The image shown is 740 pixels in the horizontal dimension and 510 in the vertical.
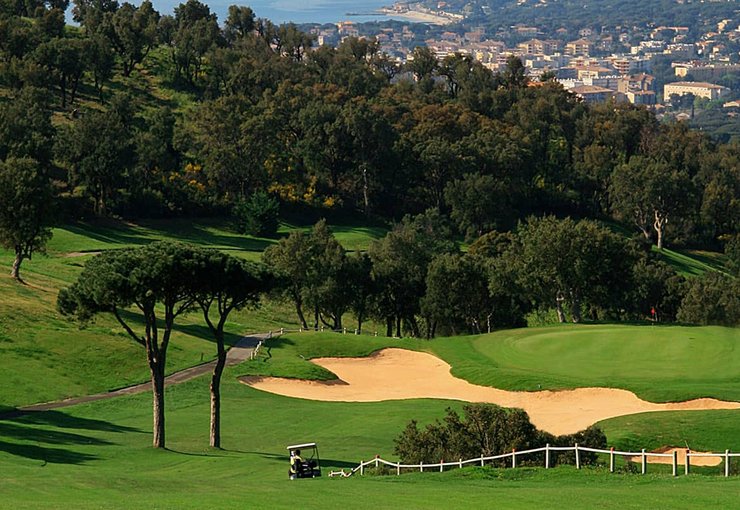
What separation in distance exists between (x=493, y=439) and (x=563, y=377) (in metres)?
20.3

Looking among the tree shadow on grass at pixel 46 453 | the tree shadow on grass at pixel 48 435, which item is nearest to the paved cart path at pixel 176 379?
the tree shadow on grass at pixel 48 435

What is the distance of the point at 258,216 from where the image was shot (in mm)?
110812

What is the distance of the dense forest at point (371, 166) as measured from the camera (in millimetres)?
77125

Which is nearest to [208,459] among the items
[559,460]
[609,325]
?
[559,460]

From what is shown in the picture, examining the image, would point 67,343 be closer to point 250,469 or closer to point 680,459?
point 250,469

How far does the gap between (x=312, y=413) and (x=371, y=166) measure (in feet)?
276

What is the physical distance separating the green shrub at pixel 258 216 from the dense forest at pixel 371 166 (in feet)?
0.73

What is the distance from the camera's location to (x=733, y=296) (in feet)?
267

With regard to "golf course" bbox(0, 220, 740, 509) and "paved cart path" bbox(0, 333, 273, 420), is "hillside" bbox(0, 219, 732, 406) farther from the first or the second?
"paved cart path" bbox(0, 333, 273, 420)

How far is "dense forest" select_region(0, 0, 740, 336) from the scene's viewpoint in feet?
253

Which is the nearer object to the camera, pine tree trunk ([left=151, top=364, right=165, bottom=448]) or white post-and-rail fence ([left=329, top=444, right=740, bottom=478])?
white post-and-rail fence ([left=329, top=444, right=740, bottom=478])

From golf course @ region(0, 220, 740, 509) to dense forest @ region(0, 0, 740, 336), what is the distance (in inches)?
332

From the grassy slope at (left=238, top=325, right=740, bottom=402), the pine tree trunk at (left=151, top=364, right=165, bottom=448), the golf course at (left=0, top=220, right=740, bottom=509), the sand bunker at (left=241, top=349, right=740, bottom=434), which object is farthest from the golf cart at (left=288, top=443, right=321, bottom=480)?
the grassy slope at (left=238, top=325, right=740, bottom=402)

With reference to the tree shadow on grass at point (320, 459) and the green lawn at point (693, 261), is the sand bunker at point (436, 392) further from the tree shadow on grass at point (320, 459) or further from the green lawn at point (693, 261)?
the green lawn at point (693, 261)
